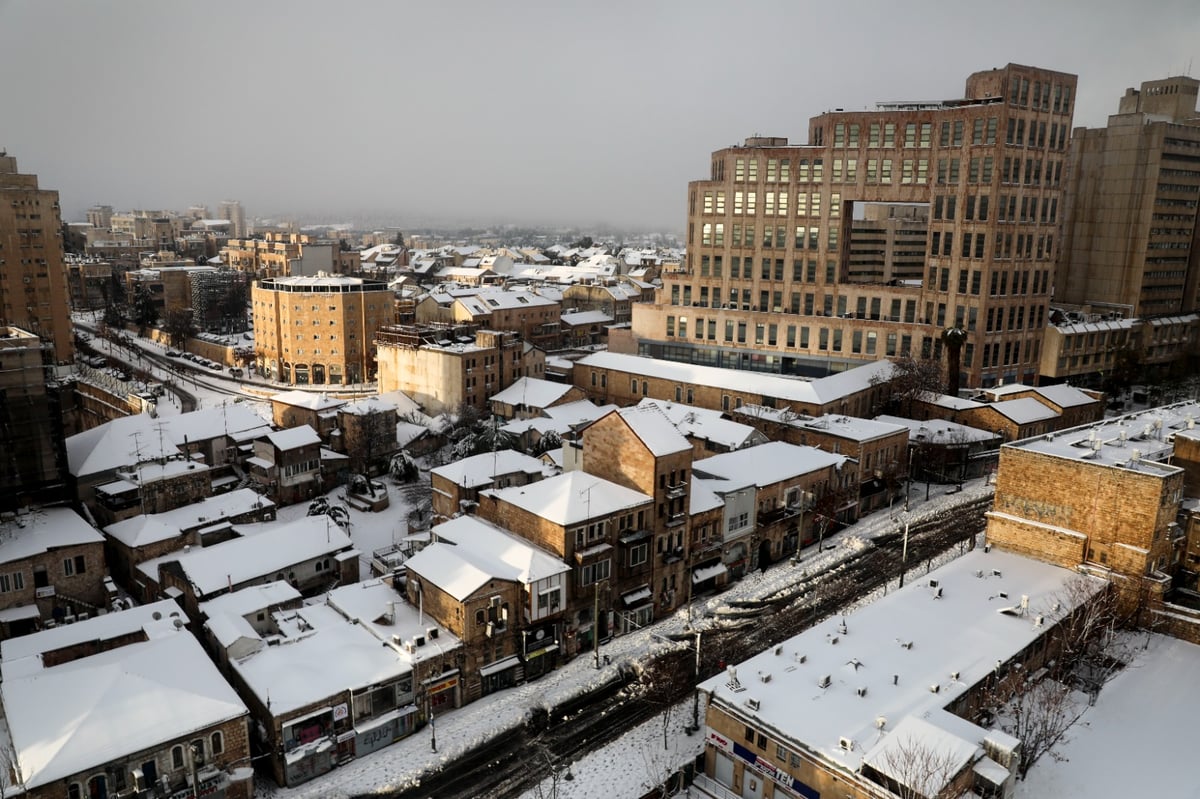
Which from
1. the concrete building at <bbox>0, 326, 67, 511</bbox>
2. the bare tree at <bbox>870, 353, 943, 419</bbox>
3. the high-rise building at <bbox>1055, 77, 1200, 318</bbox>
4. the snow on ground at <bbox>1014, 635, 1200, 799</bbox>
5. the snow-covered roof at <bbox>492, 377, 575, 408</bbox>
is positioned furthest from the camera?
the high-rise building at <bbox>1055, 77, 1200, 318</bbox>

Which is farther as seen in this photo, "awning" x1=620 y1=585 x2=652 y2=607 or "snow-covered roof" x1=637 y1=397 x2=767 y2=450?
"snow-covered roof" x1=637 y1=397 x2=767 y2=450

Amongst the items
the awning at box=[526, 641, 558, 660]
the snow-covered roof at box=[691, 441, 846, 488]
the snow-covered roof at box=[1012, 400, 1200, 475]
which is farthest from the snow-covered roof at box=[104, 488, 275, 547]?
the snow-covered roof at box=[1012, 400, 1200, 475]

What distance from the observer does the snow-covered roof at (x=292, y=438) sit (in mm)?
61281

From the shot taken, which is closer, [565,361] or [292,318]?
[565,361]

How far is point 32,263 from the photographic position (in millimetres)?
94188

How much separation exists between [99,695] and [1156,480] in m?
47.7

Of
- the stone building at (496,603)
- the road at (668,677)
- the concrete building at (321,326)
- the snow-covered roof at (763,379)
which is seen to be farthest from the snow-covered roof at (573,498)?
the concrete building at (321,326)

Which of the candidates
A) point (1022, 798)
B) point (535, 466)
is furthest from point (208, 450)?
point (1022, 798)

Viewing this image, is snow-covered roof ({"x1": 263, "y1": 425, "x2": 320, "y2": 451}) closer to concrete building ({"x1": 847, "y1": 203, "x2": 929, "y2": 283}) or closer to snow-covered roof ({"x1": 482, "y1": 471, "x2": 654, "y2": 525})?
snow-covered roof ({"x1": 482, "y1": 471, "x2": 654, "y2": 525})

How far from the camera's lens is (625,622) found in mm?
43438

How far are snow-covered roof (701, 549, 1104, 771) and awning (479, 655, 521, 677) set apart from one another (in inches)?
433

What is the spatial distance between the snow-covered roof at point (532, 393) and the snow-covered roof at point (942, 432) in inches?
1185

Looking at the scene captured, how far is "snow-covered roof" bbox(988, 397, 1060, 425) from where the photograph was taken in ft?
223

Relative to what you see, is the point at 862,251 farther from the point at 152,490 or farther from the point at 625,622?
the point at 152,490
